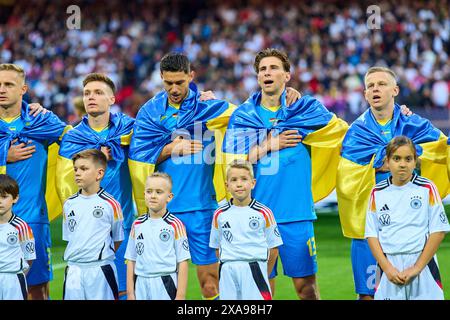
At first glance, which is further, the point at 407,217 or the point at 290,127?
the point at 290,127

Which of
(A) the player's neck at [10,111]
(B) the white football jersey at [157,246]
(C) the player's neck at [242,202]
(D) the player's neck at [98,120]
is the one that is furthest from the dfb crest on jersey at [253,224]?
(A) the player's neck at [10,111]

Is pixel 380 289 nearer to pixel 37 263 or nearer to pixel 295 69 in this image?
pixel 37 263

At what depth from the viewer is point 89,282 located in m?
5.69

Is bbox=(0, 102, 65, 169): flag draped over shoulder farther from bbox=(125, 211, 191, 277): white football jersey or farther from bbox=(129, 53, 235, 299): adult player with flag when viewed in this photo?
bbox=(125, 211, 191, 277): white football jersey

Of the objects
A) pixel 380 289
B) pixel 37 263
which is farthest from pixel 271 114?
pixel 37 263

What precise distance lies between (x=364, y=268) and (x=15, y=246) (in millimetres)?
2353

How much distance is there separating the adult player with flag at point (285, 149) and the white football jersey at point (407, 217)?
2.23 ft

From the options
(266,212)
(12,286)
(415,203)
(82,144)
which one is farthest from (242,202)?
(12,286)

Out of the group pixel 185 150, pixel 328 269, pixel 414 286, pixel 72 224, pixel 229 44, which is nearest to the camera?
pixel 414 286

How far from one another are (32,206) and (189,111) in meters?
1.32

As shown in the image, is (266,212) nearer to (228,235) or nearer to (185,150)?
(228,235)

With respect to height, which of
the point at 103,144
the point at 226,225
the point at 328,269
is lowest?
the point at 328,269

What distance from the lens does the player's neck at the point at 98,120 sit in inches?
250

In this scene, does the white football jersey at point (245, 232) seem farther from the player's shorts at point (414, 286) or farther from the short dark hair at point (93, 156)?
the short dark hair at point (93, 156)
